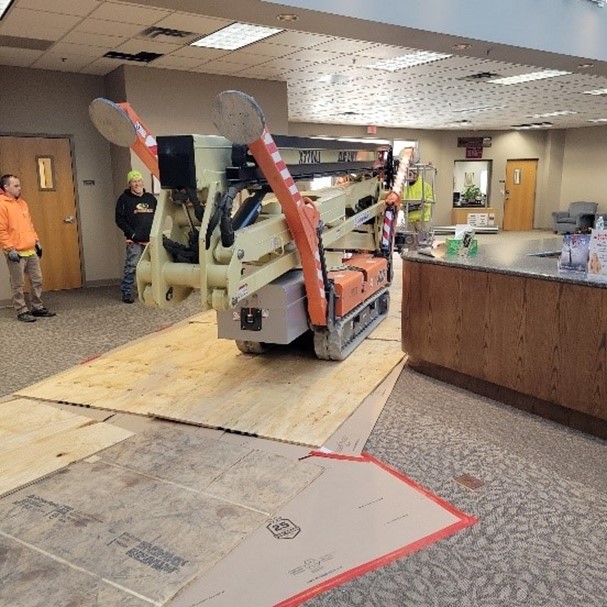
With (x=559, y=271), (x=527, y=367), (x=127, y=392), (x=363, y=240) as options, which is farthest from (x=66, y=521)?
(x=363, y=240)

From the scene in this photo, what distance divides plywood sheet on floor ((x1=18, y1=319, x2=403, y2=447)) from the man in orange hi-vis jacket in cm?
200

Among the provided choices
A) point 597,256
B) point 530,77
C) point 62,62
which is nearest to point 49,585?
point 597,256

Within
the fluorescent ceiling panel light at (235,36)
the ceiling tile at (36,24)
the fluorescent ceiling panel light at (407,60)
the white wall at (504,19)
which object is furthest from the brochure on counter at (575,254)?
the ceiling tile at (36,24)

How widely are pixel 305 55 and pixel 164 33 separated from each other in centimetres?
178

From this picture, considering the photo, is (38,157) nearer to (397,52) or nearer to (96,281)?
(96,281)

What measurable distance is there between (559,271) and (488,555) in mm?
1805

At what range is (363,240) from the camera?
596cm

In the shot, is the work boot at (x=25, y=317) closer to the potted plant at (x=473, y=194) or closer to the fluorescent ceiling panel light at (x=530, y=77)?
the fluorescent ceiling panel light at (x=530, y=77)

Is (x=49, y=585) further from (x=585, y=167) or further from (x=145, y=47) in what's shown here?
(x=585, y=167)

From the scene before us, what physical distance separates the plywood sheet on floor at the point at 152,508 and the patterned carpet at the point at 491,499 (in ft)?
1.73

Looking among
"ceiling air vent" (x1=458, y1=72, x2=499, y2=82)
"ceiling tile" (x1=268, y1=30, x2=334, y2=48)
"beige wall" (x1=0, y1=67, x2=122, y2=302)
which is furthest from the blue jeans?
"ceiling air vent" (x1=458, y1=72, x2=499, y2=82)

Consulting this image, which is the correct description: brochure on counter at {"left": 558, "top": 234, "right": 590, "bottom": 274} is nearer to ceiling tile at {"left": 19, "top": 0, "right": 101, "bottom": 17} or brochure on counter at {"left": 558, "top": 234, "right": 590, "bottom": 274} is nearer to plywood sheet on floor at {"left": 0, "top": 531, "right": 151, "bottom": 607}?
plywood sheet on floor at {"left": 0, "top": 531, "right": 151, "bottom": 607}

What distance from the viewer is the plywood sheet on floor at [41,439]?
2859mm

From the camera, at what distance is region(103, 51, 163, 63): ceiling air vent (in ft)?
21.4
